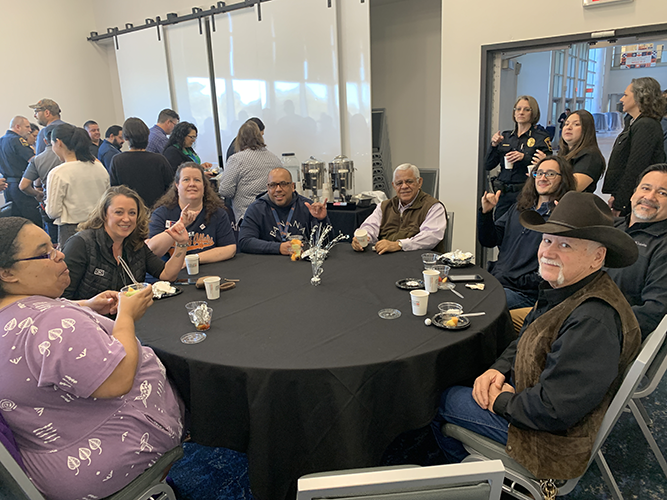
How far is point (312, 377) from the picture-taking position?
144cm

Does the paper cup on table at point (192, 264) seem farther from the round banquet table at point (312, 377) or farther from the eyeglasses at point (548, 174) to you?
the eyeglasses at point (548, 174)

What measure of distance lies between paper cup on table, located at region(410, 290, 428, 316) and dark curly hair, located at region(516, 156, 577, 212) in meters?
1.36

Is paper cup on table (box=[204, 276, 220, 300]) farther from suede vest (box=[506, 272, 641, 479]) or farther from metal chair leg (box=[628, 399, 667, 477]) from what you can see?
metal chair leg (box=[628, 399, 667, 477])

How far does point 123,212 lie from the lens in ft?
7.34

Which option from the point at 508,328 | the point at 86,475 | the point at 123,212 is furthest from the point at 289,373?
the point at 123,212

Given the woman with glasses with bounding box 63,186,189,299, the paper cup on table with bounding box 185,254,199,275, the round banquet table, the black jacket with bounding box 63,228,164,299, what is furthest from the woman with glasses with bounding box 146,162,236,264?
the round banquet table

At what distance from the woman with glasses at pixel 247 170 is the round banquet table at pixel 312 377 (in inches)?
98.7

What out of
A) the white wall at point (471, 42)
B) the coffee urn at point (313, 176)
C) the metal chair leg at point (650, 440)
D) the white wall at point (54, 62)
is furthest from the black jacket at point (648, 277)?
the white wall at point (54, 62)

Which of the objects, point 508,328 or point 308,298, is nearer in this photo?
point 508,328

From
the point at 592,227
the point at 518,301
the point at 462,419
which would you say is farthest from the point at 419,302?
the point at 518,301

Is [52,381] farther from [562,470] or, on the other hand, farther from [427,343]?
[562,470]

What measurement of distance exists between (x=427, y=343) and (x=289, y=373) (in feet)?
1.69

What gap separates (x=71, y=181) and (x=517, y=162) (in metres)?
3.80

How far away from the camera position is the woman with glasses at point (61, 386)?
1.18m
